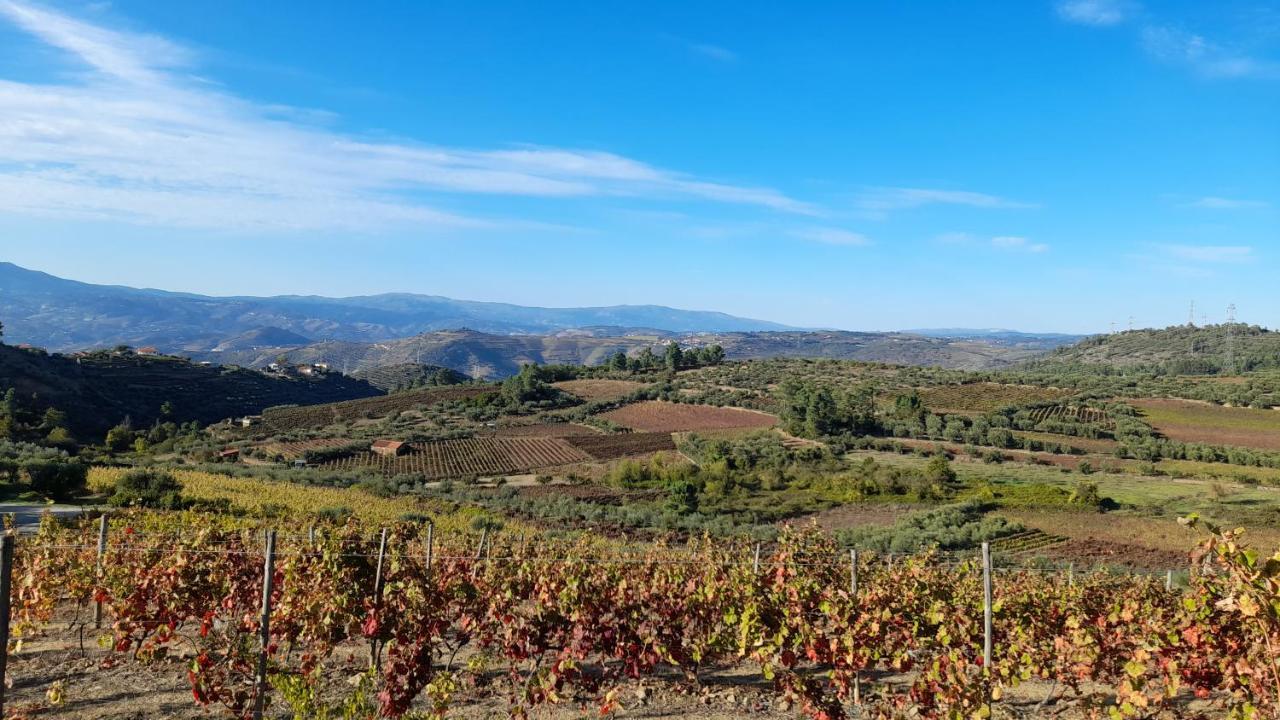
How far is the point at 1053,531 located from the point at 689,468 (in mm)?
22326

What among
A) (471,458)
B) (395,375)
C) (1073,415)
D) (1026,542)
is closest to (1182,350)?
(1073,415)

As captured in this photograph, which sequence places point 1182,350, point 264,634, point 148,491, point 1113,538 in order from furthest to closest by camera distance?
point 1182,350, point 1113,538, point 148,491, point 264,634

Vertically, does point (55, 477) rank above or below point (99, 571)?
below

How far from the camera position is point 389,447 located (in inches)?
2116

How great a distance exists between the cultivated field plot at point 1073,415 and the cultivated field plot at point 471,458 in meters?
49.4

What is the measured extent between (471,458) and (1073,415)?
6145 cm

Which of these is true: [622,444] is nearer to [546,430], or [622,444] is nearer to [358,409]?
[546,430]

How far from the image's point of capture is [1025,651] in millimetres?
7746

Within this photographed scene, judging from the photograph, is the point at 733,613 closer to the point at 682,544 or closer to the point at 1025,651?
the point at 1025,651

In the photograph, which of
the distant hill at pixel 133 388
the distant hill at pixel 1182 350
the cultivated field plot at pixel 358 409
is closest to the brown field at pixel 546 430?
the cultivated field plot at pixel 358 409

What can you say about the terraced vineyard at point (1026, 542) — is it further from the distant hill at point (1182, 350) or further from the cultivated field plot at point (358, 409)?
the distant hill at point (1182, 350)

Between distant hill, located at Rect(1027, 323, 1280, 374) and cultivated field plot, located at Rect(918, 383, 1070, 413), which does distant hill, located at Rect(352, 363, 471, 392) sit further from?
distant hill, located at Rect(1027, 323, 1280, 374)

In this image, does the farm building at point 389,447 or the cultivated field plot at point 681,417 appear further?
the cultivated field plot at point 681,417

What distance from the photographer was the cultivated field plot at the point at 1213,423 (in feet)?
187
